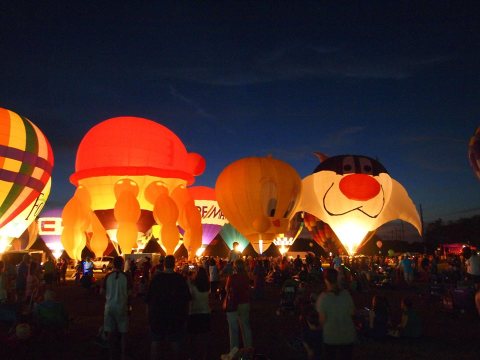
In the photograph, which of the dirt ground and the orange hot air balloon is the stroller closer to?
the dirt ground

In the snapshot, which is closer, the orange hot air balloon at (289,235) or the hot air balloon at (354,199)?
the hot air balloon at (354,199)

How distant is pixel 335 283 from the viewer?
3645 mm

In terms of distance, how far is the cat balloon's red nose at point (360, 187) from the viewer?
1955cm

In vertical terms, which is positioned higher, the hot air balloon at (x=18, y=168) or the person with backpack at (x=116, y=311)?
the hot air balloon at (x=18, y=168)

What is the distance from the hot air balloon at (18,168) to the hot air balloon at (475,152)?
61.6 feet

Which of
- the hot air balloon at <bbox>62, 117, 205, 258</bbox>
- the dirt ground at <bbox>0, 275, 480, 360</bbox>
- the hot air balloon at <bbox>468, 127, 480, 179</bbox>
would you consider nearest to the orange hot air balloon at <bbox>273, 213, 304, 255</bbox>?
the hot air balloon at <bbox>468, 127, 480, 179</bbox>

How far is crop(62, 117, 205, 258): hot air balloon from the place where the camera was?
12984 millimetres

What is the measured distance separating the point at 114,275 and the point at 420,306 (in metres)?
7.87

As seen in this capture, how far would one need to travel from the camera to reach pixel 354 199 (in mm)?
19750

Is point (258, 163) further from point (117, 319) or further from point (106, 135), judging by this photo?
point (117, 319)

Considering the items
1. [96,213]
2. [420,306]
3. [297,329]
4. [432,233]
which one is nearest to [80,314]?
[297,329]

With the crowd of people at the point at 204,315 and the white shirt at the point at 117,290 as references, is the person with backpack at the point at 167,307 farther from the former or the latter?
the white shirt at the point at 117,290

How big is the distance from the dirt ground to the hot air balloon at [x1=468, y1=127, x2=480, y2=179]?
429 inches

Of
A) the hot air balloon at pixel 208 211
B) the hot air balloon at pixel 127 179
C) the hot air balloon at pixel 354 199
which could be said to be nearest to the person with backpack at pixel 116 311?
the hot air balloon at pixel 127 179
